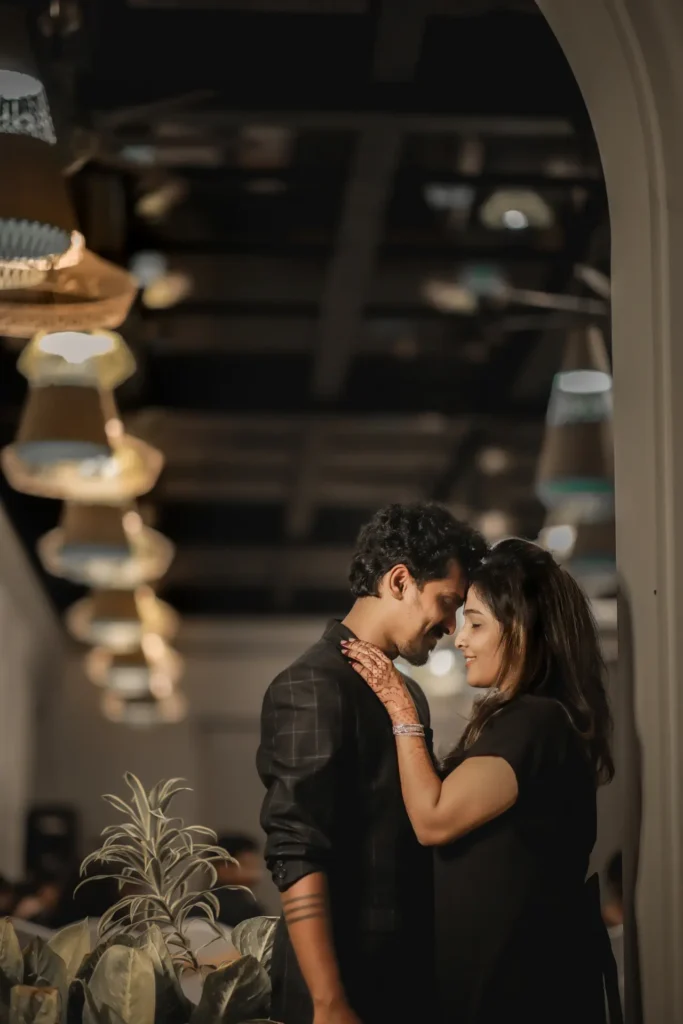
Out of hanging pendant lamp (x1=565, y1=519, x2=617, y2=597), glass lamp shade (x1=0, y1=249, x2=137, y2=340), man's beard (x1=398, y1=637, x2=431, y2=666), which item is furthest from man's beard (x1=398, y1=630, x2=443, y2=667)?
glass lamp shade (x1=0, y1=249, x2=137, y2=340)

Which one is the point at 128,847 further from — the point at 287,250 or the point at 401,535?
the point at 287,250

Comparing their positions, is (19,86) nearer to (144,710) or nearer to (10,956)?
(144,710)

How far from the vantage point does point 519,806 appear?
A: 0.93m

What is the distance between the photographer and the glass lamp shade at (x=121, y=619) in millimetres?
1113

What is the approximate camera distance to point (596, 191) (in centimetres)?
115

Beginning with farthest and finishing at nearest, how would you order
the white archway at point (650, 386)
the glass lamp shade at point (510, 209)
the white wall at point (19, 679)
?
the glass lamp shade at point (510, 209)
the white wall at point (19, 679)
the white archway at point (650, 386)

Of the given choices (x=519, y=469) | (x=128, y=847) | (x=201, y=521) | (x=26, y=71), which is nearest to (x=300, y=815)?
(x=128, y=847)

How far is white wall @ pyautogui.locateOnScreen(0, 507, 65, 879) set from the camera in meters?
1.06

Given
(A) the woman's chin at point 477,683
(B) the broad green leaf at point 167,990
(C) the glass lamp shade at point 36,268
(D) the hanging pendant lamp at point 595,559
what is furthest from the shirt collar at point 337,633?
(C) the glass lamp shade at point 36,268

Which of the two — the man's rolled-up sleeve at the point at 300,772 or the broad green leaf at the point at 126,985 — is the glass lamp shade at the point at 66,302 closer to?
the man's rolled-up sleeve at the point at 300,772

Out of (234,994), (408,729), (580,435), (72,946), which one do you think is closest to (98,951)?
(72,946)

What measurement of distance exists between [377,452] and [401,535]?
0.50 feet

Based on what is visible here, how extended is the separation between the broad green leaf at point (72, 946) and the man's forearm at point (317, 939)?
0.21 meters

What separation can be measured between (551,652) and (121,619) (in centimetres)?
44
